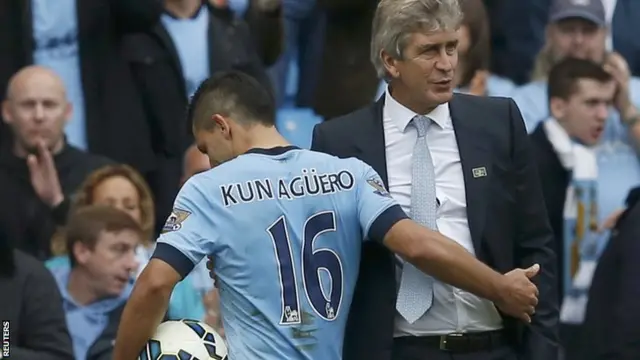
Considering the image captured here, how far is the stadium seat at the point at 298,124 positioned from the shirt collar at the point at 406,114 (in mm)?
3421

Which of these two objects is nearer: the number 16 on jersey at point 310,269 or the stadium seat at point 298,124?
the number 16 on jersey at point 310,269

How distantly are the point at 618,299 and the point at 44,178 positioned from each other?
3.45 metres

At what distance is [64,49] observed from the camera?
8617 mm

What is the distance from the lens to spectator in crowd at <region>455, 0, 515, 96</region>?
830 centimetres

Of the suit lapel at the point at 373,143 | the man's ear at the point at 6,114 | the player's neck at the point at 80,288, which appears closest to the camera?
the suit lapel at the point at 373,143

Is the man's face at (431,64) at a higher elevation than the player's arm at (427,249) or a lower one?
higher

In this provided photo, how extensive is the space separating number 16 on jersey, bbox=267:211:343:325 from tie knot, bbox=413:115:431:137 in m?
0.52

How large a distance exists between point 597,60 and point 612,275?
3.24 m

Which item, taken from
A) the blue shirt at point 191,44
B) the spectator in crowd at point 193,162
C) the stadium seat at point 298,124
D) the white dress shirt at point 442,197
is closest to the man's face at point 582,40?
the stadium seat at point 298,124

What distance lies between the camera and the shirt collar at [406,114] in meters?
5.29

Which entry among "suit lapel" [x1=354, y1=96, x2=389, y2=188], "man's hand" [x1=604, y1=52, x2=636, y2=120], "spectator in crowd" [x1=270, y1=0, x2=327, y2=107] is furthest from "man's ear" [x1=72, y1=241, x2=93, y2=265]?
"man's hand" [x1=604, y1=52, x2=636, y2=120]

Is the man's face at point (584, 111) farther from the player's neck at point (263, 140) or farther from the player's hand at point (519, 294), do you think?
the player's neck at point (263, 140)

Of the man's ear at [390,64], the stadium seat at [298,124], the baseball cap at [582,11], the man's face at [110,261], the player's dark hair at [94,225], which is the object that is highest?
the man's ear at [390,64]

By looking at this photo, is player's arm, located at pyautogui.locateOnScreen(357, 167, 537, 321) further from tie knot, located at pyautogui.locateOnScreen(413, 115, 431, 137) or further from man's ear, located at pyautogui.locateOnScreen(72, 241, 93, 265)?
man's ear, located at pyautogui.locateOnScreen(72, 241, 93, 265)
